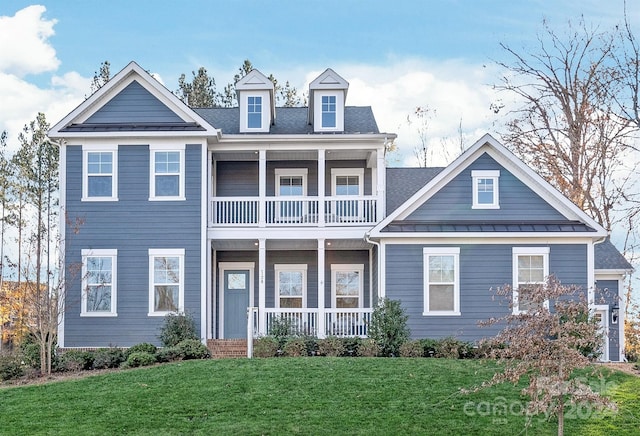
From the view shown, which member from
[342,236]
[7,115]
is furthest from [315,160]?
[7,115]

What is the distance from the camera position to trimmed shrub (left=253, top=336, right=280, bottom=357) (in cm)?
1833

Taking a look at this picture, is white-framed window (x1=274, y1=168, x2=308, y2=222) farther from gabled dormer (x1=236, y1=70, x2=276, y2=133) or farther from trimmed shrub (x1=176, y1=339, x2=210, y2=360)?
trimmed shrub (x1=176, y1=339, x2=210, y2=360)

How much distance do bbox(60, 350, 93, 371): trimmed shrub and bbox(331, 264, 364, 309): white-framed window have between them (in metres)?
7.42

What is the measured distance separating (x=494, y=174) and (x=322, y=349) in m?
6.60

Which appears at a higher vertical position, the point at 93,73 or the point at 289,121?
the point at 93,73

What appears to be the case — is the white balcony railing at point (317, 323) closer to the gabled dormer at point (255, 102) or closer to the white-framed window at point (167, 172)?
the white-framed window at point (167, 172)

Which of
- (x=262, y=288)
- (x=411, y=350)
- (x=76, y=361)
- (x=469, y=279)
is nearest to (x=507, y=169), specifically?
(x=469, y=279)

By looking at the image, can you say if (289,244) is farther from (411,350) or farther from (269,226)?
(411,350)

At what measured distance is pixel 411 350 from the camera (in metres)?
18.0

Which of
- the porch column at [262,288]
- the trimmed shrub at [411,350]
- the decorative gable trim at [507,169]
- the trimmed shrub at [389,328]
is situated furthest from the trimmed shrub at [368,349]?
the decorative gable trim at [507,169]

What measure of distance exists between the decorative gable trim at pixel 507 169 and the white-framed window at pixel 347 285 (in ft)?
11.0

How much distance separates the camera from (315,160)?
895 inches

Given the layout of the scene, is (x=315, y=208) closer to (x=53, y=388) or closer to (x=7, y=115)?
(x=53, y=388)

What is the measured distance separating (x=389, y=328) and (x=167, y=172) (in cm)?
736
